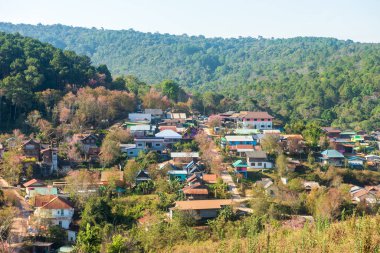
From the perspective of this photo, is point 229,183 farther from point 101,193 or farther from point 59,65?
point 59,65

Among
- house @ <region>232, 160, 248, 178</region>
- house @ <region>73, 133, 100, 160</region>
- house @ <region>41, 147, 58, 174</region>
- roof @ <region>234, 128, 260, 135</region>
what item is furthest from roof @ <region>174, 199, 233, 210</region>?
roof @ <region>234, 128, 260, 135</region>

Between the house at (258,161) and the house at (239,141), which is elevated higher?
the house at (239,141)

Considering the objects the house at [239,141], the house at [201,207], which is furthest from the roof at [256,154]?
the house at [201,207]

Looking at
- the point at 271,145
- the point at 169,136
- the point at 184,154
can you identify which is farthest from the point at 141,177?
the point at 271,145

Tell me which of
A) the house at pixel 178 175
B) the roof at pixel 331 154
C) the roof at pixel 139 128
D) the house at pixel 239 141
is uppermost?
the roof at pixel 139 128

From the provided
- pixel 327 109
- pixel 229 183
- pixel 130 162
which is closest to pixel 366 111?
pixel 327 109

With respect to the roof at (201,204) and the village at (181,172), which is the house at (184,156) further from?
the roof at (201,204)

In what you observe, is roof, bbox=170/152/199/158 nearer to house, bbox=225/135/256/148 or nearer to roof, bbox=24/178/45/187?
house, bbox=225/135/256/148
